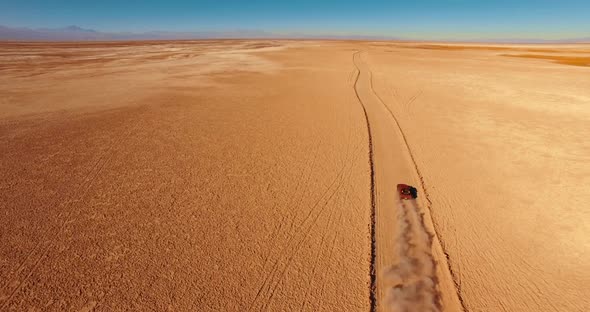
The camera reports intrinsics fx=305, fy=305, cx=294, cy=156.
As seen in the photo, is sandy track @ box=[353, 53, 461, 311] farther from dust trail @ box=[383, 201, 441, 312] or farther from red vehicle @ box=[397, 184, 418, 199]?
red vehicle @ box=[397, 184, 418, 199]

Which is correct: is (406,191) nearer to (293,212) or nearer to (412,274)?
(412,274)

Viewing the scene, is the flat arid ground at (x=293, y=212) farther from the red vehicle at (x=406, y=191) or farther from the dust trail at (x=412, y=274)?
the red vehicle at (x=406, y=191)

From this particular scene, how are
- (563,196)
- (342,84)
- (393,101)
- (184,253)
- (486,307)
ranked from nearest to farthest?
1. (486,307)
2. (184,253)
3. (563,196)
4. (393,101)
5. (342,84)

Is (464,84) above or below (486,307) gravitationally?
above

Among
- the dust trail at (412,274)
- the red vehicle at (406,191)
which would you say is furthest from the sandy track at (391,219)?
the red vehicle at (406,191)

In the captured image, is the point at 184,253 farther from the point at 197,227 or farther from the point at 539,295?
the point at 539,295

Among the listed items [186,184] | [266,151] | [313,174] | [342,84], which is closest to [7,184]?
[186,184]

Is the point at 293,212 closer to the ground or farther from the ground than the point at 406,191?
closer to the ground

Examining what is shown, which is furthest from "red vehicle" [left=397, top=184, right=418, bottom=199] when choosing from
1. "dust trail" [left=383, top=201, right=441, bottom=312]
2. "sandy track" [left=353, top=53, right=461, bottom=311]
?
"dust trail" [left=383, top=201, right=441, bottom=312]

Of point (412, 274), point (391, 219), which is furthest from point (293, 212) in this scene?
point (412, 274)
